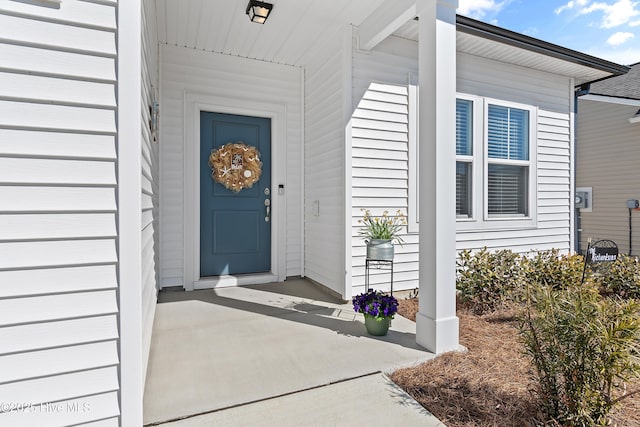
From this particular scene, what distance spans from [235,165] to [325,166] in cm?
109

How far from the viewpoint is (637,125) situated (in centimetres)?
645

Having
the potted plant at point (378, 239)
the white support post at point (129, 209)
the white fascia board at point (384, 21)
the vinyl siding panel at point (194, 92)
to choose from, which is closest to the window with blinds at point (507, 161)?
the potted plant at point (378, 239)

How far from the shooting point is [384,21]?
2.85 meters

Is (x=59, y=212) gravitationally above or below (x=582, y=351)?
above

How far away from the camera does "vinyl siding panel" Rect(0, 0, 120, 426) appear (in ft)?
4.01

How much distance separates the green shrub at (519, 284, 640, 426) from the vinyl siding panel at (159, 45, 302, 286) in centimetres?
305

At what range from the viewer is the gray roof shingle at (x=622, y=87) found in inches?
250

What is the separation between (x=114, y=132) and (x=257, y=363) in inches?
59.9

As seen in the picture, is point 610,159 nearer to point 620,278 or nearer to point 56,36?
point 620,278

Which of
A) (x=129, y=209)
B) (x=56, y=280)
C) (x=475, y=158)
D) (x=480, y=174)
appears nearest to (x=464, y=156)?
(x=475, y=158)

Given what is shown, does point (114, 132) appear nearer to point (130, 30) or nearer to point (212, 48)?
point (130, 30)

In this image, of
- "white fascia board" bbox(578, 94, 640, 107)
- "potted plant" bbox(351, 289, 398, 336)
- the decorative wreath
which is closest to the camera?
"potted plant" bbox(351, 289, 398, 336)

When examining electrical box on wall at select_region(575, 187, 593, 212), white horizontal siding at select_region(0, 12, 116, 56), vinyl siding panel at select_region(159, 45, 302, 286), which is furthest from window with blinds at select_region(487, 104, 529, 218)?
electrical box on wall at select_region(575, 187, 593, 212)

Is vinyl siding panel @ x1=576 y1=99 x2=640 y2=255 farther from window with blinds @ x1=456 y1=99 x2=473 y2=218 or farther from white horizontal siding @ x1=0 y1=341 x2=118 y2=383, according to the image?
white horizontal siding @ x1=0 y1=341 x2=118 y2=383
